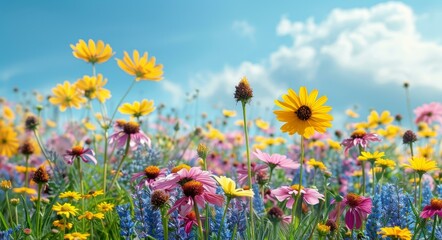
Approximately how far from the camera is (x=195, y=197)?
1.76 m

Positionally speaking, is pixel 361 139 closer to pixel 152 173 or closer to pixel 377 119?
pixel 152 173

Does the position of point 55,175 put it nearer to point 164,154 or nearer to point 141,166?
point 141,166

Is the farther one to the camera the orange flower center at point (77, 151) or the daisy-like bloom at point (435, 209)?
the orange flower center at point (77, 151)

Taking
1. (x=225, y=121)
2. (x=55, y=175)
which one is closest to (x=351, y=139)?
(x=55, y=175)

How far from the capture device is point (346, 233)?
2.21 metres

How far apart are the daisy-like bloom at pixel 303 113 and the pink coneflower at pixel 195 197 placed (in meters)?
0.43

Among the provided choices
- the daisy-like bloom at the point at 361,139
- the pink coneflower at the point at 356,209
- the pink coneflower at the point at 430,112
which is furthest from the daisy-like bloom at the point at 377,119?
the pink coneflower at the point at 356,209

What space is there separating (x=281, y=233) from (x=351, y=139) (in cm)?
82

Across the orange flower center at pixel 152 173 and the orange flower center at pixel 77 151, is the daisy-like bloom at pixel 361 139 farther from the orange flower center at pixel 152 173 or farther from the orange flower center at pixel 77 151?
the orange flower center at pixel 77 151

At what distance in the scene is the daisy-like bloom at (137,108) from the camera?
3385mm

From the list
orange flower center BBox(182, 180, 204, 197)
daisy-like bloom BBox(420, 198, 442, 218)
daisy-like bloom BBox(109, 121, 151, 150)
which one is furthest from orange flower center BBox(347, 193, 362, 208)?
daisy-like bloom BBox(109, 121, 151, 150)

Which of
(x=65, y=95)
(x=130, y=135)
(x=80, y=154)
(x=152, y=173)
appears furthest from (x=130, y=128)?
(x=65, y=95)

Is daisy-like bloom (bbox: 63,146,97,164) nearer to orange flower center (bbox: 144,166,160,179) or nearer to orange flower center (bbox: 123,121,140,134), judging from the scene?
orange flower center (bbox: 123,121,140,134)

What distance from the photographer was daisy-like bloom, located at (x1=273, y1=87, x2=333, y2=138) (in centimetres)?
203
